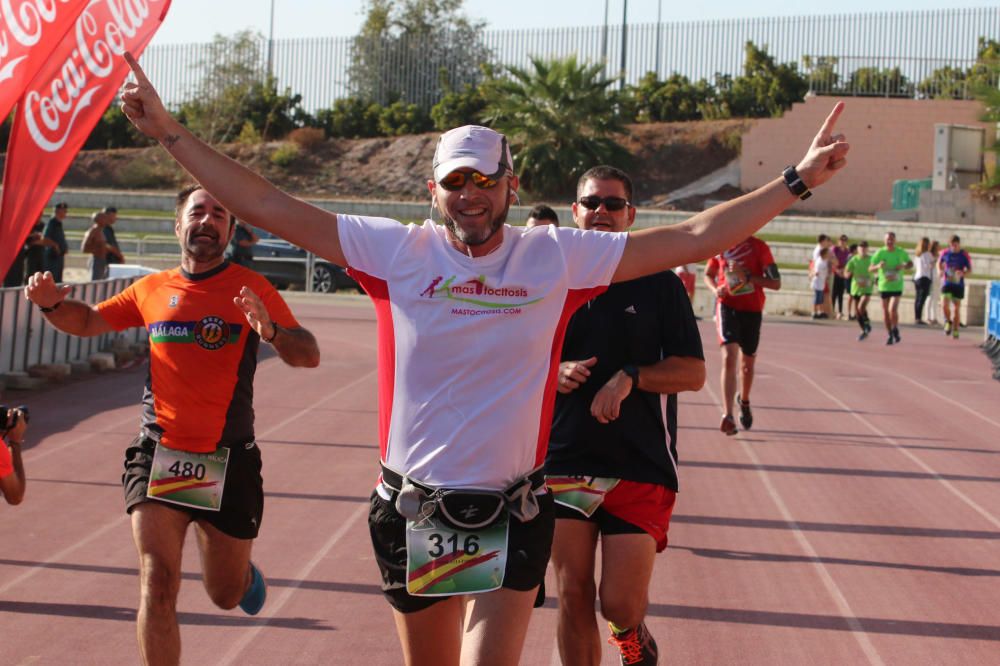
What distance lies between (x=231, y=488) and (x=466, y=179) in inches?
87.1

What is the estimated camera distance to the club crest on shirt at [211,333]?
5.68 meters

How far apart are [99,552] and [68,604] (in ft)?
3.58

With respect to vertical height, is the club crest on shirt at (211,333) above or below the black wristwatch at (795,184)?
below

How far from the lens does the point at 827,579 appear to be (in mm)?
7805

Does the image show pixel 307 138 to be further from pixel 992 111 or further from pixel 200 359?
pixel 200 359

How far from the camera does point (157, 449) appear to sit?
5598mm

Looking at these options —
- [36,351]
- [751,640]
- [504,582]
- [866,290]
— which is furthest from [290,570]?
[866,290]

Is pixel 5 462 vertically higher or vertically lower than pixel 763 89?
lower

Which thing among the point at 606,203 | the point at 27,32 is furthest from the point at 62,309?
the point at 27,32

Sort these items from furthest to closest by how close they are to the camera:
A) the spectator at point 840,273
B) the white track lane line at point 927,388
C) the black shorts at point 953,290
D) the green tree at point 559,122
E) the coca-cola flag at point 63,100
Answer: the green tree at point 559,122 < the spectator at point 840,273 < the black shorts at point 953,290 < the white track lane line at point 927,388 < the coca-cola flag at point 63,100

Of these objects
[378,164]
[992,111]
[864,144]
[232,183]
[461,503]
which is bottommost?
[461,503]

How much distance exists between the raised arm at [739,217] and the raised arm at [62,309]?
2582 millimetres

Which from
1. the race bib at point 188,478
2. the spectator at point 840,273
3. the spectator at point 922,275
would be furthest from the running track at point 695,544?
the spectator at point 840,273

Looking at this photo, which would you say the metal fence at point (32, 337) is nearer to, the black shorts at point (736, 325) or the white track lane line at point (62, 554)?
the white track lane line at point (62, 554)
